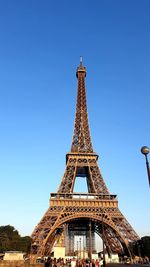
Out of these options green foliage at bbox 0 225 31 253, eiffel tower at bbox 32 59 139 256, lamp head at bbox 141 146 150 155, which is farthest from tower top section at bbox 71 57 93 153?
lamp head at bbox 141 146 150 155

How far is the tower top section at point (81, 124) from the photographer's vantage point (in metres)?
63.6

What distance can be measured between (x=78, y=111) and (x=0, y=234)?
105 ft

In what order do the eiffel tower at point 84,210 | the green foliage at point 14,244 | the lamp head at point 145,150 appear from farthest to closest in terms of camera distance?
the green foliage at point 14,244
the eiffel tower at point 84,210
the lamp head at point 145,150

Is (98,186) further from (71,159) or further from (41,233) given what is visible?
(41,233)

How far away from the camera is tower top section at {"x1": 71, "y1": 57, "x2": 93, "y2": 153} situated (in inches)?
2505

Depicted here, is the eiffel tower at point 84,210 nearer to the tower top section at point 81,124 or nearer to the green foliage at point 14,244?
the tower top section at point 81,124

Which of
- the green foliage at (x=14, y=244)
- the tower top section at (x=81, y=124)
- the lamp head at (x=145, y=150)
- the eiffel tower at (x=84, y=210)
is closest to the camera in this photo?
the lamp head at (x=145, y=150)

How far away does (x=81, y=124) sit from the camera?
2613 inches

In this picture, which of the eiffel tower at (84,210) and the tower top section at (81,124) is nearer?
the eiffel tower at (84,210)

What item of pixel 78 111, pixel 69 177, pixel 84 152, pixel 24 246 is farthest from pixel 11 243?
pixel 78 111

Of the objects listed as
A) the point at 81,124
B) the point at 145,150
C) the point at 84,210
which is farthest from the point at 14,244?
the point at 145,150

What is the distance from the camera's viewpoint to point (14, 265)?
2177 cm

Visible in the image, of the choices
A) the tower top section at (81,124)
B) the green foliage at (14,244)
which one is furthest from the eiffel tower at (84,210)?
the green foliage at (14,244)

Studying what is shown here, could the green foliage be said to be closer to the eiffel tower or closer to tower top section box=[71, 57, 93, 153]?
the eiffel tower
